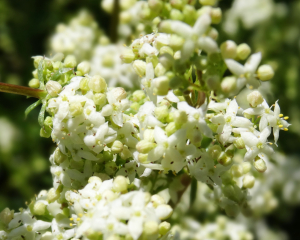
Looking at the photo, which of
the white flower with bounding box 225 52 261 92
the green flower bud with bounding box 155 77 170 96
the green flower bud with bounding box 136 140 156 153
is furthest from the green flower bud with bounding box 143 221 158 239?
the white flower with bounding box 225 52 261 92

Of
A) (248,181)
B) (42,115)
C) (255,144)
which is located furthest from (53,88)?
(248,181)

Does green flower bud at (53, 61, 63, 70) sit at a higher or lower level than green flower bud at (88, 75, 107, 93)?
higher

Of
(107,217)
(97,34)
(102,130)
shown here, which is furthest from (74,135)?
(97,34)

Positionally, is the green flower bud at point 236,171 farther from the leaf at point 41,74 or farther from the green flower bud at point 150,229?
the leaf at point 41,74

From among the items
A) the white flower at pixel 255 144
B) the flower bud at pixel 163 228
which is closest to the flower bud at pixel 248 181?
the white flower at pixel 255 144

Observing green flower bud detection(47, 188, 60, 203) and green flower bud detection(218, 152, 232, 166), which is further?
green flower bud detection(47, 188, 60, 203)

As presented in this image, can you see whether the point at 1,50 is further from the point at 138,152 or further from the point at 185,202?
the point at 138,152

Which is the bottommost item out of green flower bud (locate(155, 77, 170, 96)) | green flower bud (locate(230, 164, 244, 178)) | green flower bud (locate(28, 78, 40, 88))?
green flower bud (locate(230, 164, 244, 178))

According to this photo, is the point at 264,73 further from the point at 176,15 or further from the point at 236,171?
the point at 236,171

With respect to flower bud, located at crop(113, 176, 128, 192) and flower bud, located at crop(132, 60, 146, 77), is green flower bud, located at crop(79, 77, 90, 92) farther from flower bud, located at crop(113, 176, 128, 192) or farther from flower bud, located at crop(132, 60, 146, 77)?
flower bud, located at crop(113, 176, 128, 192)
